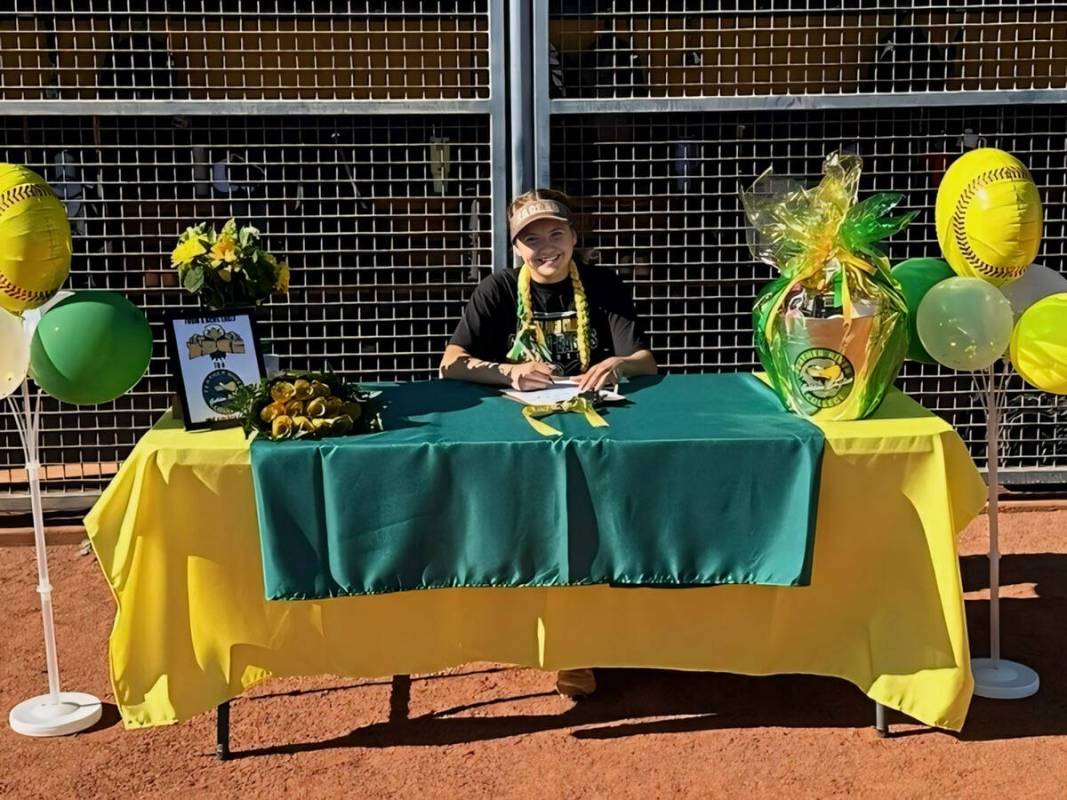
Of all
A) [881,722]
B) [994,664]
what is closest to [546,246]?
[881,722]

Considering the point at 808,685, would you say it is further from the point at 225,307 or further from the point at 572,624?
the point at 225,307

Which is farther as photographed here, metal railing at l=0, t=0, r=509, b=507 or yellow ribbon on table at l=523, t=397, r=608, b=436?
metal railing at l=0, t=0, r=509, b=507

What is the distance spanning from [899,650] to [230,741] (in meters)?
1.95

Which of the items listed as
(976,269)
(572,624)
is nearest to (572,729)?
(572,624)

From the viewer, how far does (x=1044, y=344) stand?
10.7 ft

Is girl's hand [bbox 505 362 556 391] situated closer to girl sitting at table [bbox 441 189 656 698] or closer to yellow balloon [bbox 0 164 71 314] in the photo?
girl sitting at table [bbox 441 189 656 698]

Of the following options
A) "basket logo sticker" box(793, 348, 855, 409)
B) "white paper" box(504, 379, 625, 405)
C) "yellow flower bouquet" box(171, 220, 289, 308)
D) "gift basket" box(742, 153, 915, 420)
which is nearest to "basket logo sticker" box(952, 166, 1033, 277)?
"gift basket" box(742, 153, 915, 420)

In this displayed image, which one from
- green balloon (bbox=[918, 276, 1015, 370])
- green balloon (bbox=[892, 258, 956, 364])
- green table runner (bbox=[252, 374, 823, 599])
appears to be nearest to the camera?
green table runner (bbox=[252, 374, 823, 599])

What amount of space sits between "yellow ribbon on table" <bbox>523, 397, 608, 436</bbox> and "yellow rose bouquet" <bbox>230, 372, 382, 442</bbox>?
0.43 metres

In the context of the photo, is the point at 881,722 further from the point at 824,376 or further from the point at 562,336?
the point at 562,336

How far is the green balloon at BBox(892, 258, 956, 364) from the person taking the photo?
3.54m

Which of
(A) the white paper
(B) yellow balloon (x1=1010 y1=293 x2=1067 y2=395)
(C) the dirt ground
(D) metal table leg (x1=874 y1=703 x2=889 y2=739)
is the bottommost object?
(C) the dirt ground

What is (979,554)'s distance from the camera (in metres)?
4.89

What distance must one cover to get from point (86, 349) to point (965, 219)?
8.68ft
